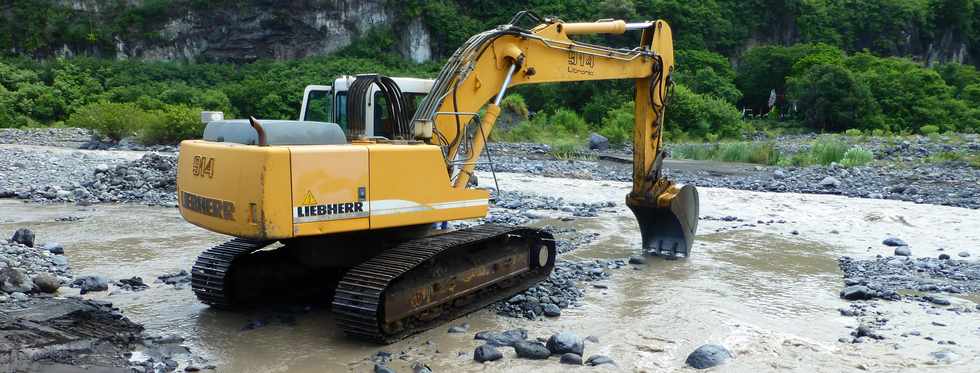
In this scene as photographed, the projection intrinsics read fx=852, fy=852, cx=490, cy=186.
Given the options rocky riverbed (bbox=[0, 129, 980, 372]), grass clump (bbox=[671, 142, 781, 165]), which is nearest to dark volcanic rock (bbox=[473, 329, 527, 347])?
rocky riverbed (bbox=[0, 129, 980, 372])

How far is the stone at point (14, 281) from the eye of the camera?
7025 millimetres

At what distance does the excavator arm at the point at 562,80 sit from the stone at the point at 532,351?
1.67m

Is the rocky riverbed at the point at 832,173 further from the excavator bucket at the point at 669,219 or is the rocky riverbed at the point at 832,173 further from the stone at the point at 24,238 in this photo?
the stone at the point at 24,238

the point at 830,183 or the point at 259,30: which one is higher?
the point at 259,30

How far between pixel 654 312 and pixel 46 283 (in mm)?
5261

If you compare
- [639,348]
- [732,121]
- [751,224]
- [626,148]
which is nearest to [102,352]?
[639,348]

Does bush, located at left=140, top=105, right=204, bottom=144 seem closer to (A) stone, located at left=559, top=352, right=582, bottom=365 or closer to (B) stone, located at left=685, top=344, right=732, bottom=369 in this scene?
(A) stone, located at left=559, top=352, right=582, bottom=365

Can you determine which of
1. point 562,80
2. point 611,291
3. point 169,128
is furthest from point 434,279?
point 169,128

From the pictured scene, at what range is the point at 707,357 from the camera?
5898mm

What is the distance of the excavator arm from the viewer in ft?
24.1

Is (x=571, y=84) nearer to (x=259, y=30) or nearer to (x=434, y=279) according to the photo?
(x=259, y=30)

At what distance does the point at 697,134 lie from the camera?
37.1 meters

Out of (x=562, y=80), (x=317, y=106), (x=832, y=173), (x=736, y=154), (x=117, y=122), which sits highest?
(x=562, y=80)

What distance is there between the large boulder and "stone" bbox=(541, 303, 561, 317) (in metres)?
0.97
